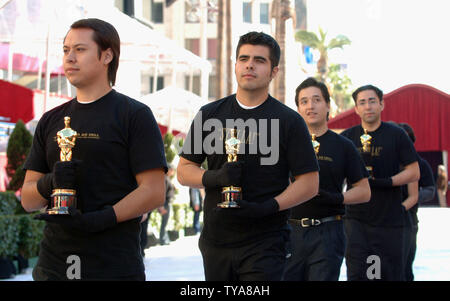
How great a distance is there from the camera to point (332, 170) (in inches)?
298

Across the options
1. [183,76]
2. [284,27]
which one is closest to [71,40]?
[284,27]

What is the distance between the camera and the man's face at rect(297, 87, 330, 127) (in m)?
7.66

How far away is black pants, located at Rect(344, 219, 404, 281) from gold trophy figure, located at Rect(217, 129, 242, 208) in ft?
13.5

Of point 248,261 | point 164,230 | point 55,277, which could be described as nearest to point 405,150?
point 248,261

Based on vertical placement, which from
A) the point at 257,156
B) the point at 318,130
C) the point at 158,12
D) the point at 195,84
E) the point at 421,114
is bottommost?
the point at 257,156

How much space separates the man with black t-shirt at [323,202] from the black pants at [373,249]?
1151mm

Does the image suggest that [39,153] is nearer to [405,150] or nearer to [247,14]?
[405,150]

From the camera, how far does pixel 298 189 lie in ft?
17.1

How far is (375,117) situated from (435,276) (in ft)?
17.7

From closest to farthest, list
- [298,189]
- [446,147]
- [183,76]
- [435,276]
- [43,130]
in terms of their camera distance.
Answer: [43,130] → [298,189] → [435,276] → [446,147] → [183,76]

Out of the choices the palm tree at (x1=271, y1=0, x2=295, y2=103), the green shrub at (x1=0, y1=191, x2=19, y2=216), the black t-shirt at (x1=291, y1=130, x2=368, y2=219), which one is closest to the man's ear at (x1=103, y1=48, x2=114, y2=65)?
the black t-shirt at (x1=291, y1=130, x2=368, y2=219)

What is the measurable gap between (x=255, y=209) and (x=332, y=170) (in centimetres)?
278

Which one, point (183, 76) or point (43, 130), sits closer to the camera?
point (43, 130)

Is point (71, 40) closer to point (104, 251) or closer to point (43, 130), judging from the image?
point (43, 130)
